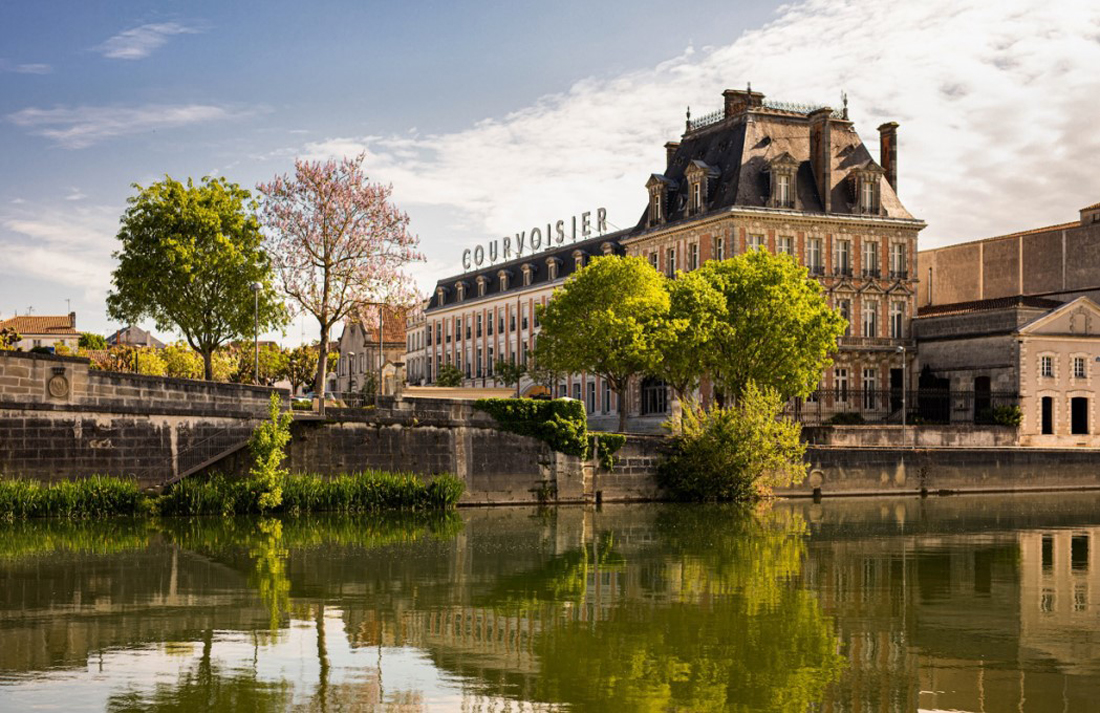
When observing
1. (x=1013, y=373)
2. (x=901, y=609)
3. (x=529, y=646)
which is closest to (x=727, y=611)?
(x=901, y=609)

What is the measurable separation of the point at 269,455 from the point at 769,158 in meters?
41.6

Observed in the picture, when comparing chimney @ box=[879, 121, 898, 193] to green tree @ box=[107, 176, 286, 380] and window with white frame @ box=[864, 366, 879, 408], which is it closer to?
window with white frame @ box=[864, 366, 879, 408]

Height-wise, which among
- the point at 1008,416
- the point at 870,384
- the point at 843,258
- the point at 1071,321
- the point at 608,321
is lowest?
the point at 1008,416

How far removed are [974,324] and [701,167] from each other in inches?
674

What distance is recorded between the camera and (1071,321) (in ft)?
236

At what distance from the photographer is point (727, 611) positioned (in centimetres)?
2206

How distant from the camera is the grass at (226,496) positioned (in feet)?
129

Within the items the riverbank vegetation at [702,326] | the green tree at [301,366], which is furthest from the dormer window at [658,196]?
the green tree at [301,366]

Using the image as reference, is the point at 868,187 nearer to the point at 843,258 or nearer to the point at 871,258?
the point at 871,258

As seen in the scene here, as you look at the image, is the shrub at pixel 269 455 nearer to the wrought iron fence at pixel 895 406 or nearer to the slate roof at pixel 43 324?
the wrought iron fence at pixel 895 406

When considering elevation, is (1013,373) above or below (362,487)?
above

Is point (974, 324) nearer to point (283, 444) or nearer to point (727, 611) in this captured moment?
point (283, 444)

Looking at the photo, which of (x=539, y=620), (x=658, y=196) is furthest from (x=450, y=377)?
(x=539, y=620)

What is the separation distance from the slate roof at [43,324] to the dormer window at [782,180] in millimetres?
112896
